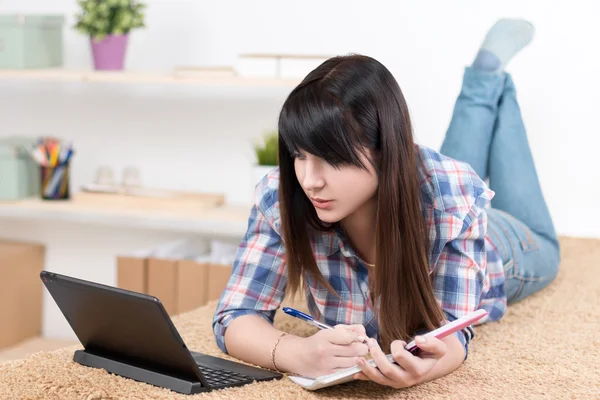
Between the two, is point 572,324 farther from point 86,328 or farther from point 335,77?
point 86,328

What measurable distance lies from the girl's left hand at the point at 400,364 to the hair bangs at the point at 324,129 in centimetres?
24

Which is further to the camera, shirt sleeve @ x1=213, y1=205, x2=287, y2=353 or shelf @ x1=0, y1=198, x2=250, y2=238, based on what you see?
shelf @ x1=0, y1=198, x2=250, y2=238

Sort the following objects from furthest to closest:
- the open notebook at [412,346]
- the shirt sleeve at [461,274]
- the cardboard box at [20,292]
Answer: the cardboard box at [20,292] < the shirt sleeve at [461,274] < the open notebook at [412,346]

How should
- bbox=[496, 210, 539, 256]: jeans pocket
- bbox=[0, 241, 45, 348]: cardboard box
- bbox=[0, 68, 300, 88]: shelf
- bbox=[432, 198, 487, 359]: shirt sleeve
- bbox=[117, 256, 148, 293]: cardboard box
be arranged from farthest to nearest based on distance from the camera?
bbox=[0, 241, 45, 348]: cardboard box < bbox=[117, 256, 148, 293]: cardboard box < bbox=[0, 68, 300, 88]: shelf < bbox=[496, 210, 539, 256]: jeans pocket < bbox=[432, 198, 487, 359]: shirt sleeve

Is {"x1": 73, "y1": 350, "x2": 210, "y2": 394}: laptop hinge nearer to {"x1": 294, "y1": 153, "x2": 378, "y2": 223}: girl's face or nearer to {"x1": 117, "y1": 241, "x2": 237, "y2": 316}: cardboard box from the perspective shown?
{"x1": 294, "y1": 153, "x2": 378, "y2": 223}: girl's face

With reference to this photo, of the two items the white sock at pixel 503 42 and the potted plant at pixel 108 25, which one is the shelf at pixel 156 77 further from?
the white sock at pixel 503 42

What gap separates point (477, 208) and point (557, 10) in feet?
3.95

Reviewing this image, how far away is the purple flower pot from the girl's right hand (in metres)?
1.49

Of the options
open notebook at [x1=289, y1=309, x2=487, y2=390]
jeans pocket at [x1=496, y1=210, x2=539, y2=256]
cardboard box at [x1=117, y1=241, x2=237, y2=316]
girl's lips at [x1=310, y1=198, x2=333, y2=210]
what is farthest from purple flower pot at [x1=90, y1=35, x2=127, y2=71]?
open notebook at [x1=289, y1=309, x2=487, y2=390]

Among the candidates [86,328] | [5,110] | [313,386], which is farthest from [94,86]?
[313,386]

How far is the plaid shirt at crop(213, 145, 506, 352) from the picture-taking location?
1.21 meters

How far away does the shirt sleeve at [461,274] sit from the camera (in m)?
1.20

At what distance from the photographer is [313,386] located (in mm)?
1068

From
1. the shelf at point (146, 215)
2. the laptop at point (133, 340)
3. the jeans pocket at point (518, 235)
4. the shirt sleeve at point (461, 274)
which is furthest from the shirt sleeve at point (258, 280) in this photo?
the shelf at point (146, 215)
